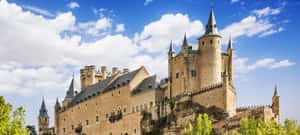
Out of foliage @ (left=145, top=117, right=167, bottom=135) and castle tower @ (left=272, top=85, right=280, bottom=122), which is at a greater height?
castle tower @ (left=272, top=85, right=280, bottom=122)

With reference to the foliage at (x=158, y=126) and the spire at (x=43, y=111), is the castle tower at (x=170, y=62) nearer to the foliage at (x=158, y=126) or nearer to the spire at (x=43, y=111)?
the foliage at (x=158, y=126)

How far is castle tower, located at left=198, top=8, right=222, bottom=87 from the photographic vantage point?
215ft

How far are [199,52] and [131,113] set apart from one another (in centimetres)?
1997

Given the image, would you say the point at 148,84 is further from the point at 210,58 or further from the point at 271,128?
the point at 271,128

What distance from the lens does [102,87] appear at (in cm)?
9306

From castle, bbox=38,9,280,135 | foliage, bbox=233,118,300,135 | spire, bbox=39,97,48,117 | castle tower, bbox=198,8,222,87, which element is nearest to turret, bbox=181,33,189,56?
castle, bbox=38,9,280,135

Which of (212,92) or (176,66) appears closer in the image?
(212,92)

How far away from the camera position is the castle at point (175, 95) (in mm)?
58719

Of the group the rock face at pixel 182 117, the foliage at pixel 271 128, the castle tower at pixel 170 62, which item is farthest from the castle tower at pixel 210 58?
the foliage at pixel 271 128

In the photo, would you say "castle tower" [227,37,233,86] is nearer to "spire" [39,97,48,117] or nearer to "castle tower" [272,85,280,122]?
"castle tower" [272,85,280,122]

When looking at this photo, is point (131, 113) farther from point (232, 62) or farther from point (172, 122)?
point (232, 62)

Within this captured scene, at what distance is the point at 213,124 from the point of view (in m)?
58.0

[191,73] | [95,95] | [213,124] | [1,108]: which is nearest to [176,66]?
[191,73]

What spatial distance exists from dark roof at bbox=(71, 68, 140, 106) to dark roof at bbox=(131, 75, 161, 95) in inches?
131
